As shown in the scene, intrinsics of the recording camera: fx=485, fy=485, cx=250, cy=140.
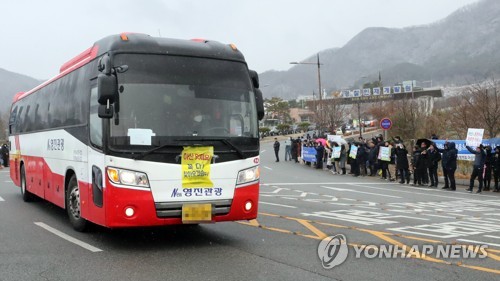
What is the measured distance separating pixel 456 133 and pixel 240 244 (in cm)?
3051

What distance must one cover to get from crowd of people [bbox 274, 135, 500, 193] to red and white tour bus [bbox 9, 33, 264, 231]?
12403 millimetres

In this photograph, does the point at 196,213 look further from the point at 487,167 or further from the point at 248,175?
the point at 487,167

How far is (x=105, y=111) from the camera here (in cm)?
671

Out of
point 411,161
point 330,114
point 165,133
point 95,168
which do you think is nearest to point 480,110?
point 411,161

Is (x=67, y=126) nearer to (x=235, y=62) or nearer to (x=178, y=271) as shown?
(x=235, y=62)

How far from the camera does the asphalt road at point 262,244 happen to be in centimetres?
593

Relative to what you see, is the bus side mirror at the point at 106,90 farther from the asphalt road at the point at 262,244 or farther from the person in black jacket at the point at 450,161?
the person in black jacket at the point at 450,161

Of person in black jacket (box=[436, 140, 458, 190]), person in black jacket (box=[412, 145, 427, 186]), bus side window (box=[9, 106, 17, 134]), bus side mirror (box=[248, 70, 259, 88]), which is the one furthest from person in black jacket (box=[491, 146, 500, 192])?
bus side window (box=[9, 106, 17, 134])

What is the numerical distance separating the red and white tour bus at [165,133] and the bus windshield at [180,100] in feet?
0.05

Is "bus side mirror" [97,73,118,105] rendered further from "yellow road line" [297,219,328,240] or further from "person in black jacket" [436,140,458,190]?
"person in black jacket" [436,140,458,190]

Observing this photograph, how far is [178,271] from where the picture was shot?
19.7ft

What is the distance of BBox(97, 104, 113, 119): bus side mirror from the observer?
6711 mm

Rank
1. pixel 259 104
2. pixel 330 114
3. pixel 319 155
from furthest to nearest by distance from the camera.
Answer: pixel 330 114, pixel 319 155, pixel 259 104

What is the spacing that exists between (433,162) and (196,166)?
46.9 feet
